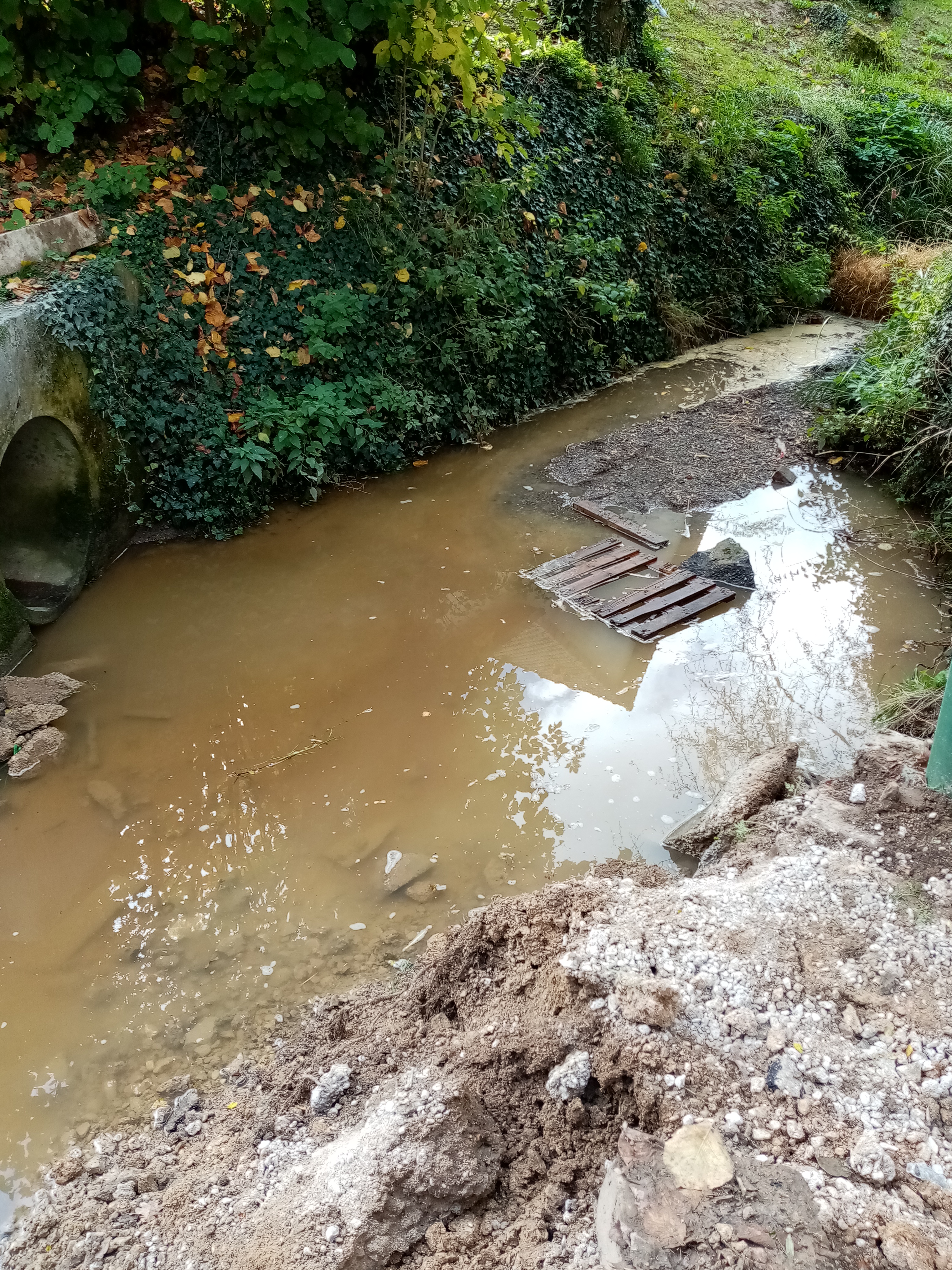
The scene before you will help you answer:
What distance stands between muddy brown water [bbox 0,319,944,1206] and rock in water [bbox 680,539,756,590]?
181mm

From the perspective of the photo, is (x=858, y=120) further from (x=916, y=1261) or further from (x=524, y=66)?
(x=916, y=1261)

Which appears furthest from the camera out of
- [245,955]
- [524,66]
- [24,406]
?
[524,66]

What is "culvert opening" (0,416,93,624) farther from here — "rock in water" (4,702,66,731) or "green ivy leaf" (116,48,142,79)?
"green ivy leaf" (116,48,142,79)

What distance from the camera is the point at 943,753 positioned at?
11.3ft

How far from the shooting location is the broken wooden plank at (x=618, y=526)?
6762mm

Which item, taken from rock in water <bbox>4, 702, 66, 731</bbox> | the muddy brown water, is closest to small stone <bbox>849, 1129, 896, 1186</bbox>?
the muddy brown water

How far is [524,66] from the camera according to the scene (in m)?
9.09

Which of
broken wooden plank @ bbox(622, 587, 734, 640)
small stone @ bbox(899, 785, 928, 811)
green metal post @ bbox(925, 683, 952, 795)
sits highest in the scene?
green metal post @ bbox(925, 683, 952, 795)

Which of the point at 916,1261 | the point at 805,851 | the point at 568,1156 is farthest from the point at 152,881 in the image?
the point at 916,1261

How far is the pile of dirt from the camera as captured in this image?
24.3 feet

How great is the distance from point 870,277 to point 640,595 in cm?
699

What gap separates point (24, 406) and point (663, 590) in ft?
14.8

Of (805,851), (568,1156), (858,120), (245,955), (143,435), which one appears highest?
(858,120)

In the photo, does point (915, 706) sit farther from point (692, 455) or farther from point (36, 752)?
point (36, 752)
